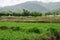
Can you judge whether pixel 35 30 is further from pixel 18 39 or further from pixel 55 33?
pixel 18 39

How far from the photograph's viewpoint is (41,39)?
2172cm

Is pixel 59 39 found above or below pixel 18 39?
below

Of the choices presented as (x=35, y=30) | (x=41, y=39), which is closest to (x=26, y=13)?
(x=35, y=30)

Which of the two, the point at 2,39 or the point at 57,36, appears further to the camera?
the point at 57,36

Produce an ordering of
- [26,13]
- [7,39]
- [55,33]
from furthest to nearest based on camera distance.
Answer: [26,13] < [55,33] < [7,39]

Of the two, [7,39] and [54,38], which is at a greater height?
[7,39]

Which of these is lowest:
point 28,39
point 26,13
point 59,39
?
point 26,13

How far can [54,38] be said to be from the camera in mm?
25484

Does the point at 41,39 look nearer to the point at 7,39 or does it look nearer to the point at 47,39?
the point at 47,39

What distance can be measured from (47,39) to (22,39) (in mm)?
4046

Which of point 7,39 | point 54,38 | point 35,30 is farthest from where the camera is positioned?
point 35,30

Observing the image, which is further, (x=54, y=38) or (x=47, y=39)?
(x=54, y=38)

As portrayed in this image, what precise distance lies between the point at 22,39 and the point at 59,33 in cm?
892

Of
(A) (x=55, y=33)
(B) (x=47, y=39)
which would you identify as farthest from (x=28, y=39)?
(A) (x=55, y=33)
